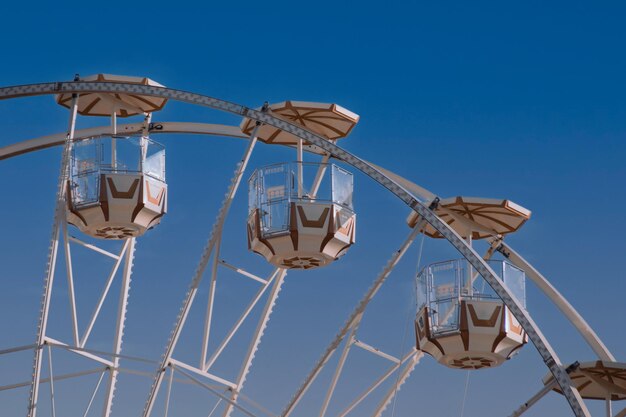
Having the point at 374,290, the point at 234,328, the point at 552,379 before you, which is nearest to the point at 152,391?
the point at 234,328

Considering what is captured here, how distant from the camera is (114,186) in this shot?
41.8 metres

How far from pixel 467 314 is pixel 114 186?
9552 millimetres

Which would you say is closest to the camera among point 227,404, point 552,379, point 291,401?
point 552,379

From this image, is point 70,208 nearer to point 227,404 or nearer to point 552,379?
point 227,404

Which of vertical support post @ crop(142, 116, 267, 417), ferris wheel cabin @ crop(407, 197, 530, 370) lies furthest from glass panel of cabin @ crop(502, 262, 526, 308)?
vertical support post @ crop(142, 116, 267, 417)

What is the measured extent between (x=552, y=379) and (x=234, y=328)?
890 cm

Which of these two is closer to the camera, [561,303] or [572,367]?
[572,367]

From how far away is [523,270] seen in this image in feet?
146

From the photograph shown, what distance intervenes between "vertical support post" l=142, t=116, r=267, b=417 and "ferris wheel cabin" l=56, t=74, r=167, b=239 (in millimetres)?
1737

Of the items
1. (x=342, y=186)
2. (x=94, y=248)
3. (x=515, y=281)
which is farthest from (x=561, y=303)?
(x=94, y=248)

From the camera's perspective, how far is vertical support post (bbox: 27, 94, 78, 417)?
41.6 metres

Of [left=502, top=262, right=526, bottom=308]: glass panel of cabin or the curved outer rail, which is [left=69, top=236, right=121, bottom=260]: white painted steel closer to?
the curved outer rail

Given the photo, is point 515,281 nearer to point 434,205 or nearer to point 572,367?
point 434,205

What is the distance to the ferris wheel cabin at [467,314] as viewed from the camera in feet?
139
